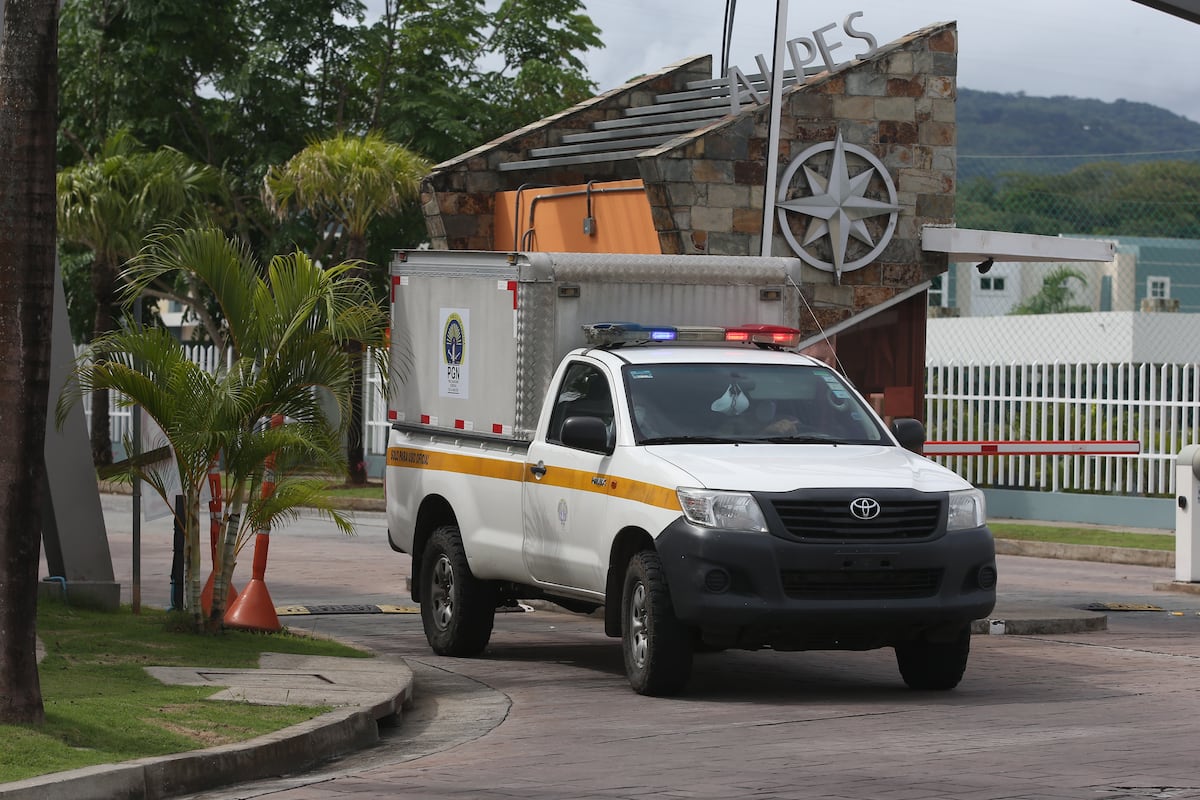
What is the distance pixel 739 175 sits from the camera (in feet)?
→ 64.1

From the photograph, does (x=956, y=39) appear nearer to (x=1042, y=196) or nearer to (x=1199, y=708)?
(x=1199, y=708)

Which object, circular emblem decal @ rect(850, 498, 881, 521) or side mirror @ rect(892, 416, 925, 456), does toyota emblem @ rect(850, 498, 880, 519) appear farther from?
side mirror @ rect(892, 416, 925, 456)

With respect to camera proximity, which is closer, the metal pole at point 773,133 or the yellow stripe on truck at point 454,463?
the yellow stripe on truck at point 454,463

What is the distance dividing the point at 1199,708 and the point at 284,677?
5.04 metres

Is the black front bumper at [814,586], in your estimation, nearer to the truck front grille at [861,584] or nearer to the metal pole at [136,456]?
the truck front grille at [861,584]

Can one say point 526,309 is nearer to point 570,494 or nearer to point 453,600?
point 570,494

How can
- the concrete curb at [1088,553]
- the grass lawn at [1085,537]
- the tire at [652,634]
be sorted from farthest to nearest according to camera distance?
1. the grass lawn at [1085,537]
2. the concrete curb at [1088,553]
3. the tire at [652,634]

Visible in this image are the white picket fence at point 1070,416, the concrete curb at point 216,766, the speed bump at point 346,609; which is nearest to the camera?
the concrete curb at point 216,766

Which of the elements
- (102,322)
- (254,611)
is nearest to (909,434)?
(254,611)

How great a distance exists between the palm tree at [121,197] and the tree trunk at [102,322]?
0.04 metres

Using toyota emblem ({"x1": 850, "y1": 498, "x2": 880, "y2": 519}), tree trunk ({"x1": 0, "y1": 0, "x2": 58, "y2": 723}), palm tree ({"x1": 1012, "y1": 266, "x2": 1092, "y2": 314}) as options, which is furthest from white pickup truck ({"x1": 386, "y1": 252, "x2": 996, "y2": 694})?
palm tree ({"x1": 1012, "y1": 266, "x2": 1092, "y2": 314})

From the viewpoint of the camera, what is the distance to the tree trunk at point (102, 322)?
32.6m

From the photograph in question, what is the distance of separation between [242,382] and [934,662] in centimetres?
476

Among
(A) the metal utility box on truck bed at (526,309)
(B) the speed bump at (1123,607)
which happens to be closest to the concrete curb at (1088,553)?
(B) the speed bump at (1123,607)
